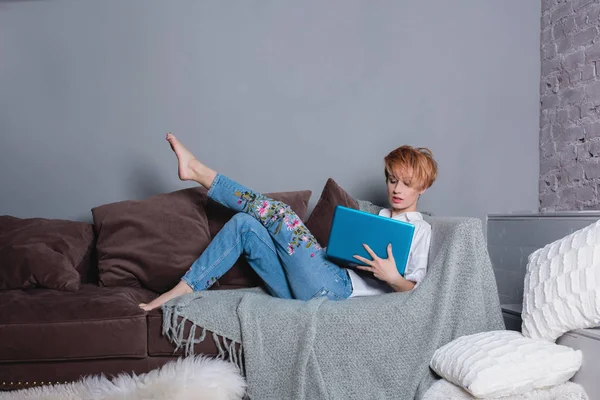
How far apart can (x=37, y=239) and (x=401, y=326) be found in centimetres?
143

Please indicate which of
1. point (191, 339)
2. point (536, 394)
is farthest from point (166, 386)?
point (536, 394)

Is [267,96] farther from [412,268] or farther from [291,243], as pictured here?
[412,268]

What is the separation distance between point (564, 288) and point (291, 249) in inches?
35.8

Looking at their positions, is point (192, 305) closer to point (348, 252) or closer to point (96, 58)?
point (348, 252)

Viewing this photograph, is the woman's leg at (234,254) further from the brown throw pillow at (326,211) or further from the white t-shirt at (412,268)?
the brown throw pillow at (326,211)

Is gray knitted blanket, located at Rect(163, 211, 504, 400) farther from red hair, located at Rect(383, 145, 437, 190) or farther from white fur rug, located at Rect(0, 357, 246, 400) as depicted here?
red hair, located at Rect(383, 145, 437, 190)

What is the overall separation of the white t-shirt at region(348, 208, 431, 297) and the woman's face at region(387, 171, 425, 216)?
4 centimetres

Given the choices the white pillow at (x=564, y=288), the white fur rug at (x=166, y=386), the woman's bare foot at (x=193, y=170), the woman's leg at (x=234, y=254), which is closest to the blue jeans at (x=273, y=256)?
the woman's leg at (x=234, y=254)

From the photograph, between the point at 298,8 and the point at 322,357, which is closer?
the point at 322,357

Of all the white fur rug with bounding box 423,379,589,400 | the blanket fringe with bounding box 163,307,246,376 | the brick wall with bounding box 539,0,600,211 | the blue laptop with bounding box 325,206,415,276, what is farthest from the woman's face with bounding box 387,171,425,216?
the brick wall with bounding box 539,0,600,211

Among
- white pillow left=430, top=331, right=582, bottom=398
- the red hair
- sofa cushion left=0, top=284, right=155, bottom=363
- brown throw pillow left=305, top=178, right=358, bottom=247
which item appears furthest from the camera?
brown throw pillow left=305, top=178, right=358, bottom=247

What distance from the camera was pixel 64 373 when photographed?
1.72 metres

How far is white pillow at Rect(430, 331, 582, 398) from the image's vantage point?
1.55 metres

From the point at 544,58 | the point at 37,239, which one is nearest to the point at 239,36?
the point at 37,239
